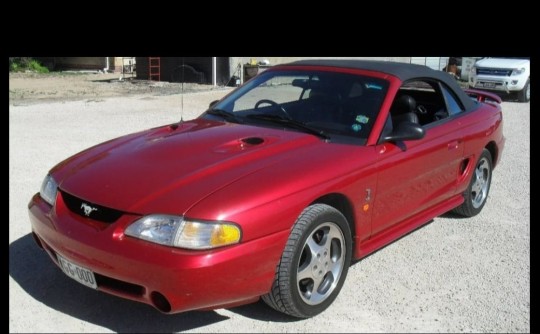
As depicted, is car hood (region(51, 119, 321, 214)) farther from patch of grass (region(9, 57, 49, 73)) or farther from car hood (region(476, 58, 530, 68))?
patch of grass (region(9, 57, 49, 73))

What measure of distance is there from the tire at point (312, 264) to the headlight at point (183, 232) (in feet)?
1.38

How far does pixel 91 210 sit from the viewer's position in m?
2.99

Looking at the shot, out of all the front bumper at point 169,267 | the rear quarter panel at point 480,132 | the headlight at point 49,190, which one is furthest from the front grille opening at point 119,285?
the rear quarter panel at point 480,132

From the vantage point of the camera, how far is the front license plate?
2.93m

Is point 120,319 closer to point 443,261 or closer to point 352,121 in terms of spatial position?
point 352,121

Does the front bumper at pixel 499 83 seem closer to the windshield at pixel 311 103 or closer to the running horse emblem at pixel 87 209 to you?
the windshield at pixel 311 103

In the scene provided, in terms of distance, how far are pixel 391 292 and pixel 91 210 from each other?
2.05m

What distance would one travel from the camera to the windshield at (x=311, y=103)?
392cm

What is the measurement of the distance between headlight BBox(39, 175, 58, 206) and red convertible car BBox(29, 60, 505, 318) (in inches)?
0.4

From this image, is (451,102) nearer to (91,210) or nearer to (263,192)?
(263,192)

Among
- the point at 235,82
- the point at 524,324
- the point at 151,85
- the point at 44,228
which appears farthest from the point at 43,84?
the point at 524,324

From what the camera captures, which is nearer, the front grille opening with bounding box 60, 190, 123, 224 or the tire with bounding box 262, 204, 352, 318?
the front grille opening with bounding box 60, 190, 123, 224

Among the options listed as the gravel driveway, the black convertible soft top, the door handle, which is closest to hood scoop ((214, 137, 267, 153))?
the gravel driveway

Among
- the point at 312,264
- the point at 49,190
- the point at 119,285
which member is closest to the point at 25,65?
the point at 49,190
